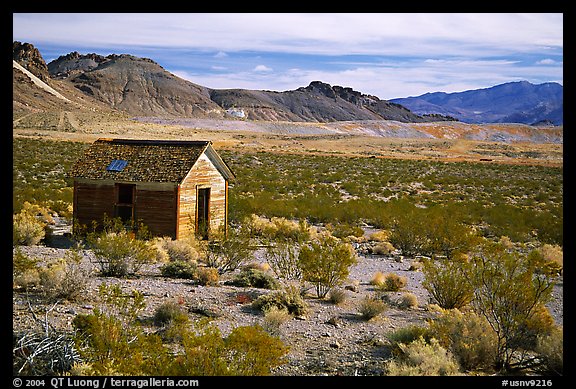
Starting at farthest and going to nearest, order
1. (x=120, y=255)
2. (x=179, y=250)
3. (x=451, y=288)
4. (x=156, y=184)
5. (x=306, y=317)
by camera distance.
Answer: (x=156, y=184)
(x=179, y=250)
(x=120, y=255)
(x=451, y=288)
(x=306, y=317)

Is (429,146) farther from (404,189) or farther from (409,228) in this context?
(409,228)

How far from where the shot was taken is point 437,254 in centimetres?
1548

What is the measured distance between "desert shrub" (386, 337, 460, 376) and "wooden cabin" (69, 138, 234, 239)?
26.8 feet

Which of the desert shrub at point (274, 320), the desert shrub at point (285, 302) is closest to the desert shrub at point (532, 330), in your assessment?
the desert shrub at point (274, 320)

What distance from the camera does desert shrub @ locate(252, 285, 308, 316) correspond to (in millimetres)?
8673

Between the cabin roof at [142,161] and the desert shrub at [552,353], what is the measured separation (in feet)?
29.2

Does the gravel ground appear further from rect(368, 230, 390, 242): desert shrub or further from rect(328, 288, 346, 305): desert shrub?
rect(368, 230, 390, 242): desert shrub

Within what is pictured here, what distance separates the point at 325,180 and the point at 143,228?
23.8 meters

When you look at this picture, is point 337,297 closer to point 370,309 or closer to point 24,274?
point 370,309

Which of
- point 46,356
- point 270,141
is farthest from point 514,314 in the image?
point 270,141

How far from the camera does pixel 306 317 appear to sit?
8656mm

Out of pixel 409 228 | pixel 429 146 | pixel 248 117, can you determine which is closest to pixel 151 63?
pixel 248 117

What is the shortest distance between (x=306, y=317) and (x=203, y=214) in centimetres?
763

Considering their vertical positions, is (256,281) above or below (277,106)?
below
